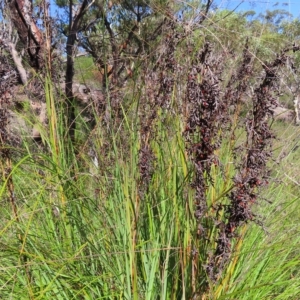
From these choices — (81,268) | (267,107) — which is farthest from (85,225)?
(267,107)

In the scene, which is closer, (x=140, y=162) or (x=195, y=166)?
(x=195, y=166)

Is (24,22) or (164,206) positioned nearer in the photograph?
(164,206)

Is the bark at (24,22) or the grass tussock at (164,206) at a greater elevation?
the bark at (24,22)

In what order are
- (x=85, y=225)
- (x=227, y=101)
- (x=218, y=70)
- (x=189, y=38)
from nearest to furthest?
(x=218, y=70) → (x=189, y=38) → (x=85, y=225) → (x=227, y=101)

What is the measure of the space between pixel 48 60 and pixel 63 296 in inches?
37.2

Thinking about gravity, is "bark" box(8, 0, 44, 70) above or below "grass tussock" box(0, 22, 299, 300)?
above

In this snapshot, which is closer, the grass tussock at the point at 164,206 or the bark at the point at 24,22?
the grass tussock at the point at 164,206

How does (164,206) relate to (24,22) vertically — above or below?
below

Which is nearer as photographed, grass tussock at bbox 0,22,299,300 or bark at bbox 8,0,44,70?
grass tussock at bbox 0,22,299,300

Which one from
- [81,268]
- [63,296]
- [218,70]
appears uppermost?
[218,70]

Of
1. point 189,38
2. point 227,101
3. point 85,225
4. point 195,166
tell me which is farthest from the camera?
point 227,101

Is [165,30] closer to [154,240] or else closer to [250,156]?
[250,156]

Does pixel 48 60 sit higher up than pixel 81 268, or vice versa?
pixel 48 60

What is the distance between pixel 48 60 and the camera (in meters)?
1.70
